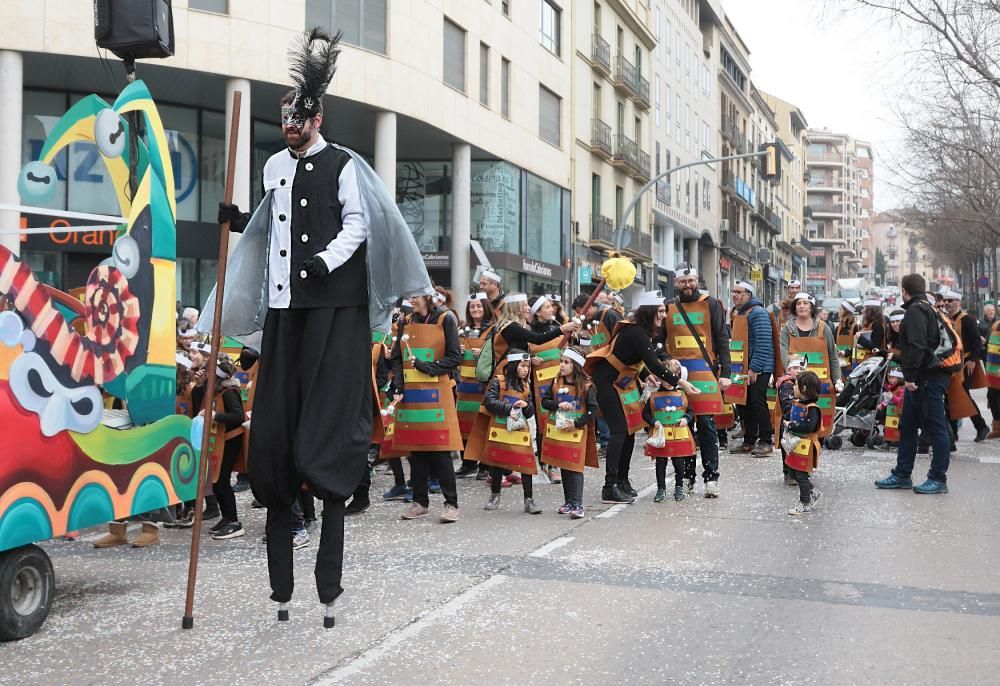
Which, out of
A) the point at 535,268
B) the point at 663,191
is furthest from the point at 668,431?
the point at 663,191

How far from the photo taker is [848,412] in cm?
1412

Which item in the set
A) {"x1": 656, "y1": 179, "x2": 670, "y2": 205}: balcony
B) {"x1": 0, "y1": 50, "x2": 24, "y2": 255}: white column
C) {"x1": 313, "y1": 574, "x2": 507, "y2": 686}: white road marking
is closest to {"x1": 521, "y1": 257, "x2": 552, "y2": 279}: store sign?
{"x1": 0, "y1": 50, "x2": 24, "y2": 255}: white column

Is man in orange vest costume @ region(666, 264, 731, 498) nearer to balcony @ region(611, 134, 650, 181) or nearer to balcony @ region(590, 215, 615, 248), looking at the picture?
balcony @ region(590, 215, 615, 248)

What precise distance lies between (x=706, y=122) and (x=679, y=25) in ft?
25.0

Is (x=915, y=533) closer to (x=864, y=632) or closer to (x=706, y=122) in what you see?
(x=864, y=632)

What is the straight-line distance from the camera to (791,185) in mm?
100375

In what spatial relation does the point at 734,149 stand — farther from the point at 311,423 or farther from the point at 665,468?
the point at 311,423

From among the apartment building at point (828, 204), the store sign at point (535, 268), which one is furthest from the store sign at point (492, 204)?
the apartment building at point (828, 204)

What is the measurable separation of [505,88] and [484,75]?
1614 mm

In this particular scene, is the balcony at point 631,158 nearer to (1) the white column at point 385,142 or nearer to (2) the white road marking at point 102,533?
(1) the white column at point 385,142

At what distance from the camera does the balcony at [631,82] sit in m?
41.7

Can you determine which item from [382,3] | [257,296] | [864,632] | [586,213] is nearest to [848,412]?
A: [864,632]

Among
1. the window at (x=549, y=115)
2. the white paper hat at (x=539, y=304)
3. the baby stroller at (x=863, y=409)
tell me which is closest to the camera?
the white paper hat at (x=539, y=304)

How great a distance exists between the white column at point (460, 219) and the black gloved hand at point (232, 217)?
77.6 ft
